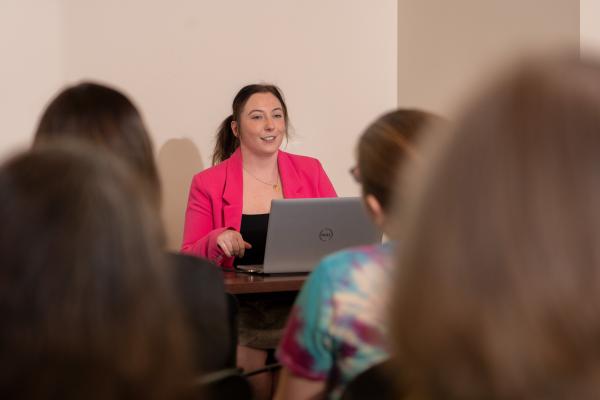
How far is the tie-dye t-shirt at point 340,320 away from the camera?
1.49 metres

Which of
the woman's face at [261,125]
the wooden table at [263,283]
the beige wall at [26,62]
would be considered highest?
the beige wall at [26,62]

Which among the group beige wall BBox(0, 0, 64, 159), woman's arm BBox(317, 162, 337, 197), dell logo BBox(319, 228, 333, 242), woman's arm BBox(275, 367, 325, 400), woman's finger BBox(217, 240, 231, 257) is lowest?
woman's finger BBox(217, 240, 231, 257)

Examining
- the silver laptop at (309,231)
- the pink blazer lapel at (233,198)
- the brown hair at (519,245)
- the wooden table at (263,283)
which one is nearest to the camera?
the brown hair at (519,245)


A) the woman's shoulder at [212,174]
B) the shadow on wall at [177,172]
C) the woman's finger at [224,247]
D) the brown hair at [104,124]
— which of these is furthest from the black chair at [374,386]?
the shadow on wall at [177,172]

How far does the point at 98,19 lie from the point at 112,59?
0.21 metres

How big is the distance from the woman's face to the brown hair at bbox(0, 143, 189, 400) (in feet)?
9.89

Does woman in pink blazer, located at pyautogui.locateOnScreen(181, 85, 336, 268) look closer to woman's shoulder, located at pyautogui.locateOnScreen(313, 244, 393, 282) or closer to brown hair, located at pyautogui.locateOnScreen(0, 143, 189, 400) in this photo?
woman's shoulder, located at pyautogui.locateOnScreen(313, 244, 393, 282)

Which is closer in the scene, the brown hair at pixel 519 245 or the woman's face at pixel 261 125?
the brown hair at pixel 519 245

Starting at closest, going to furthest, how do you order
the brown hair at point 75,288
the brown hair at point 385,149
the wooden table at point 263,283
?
the brown hair at point 75,288
the brown hair at point 385,149
the wooden table at point 263,283

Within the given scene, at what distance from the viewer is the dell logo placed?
3.02m

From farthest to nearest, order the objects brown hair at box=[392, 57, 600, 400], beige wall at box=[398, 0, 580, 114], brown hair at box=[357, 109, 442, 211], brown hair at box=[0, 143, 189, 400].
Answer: beige wall at box=[398, 0, 580, 114] < brown hair at box=[357, 109, 442, 211] < brown hair at box=[0, 143, 189, 400] < brown hair at box=[392, 57, 600, 400]

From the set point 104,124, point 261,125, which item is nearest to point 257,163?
point 261,125

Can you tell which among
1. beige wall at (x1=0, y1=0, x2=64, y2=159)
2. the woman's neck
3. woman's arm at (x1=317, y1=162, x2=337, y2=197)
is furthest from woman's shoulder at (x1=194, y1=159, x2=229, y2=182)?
beige wall at (x1=0, y1=0, x2=64, y2=159)

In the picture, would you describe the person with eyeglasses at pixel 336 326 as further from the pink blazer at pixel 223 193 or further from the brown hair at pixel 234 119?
the brown hair at pixel 234 119
